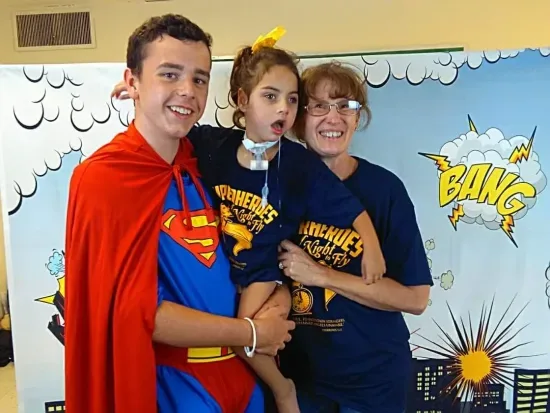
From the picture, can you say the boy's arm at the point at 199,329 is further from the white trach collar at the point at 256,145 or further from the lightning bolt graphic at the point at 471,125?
the lightning bolt graphic at the point at 471,125

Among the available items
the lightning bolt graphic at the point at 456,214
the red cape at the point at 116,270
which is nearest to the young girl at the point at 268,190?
the red cape at the point at 116,270

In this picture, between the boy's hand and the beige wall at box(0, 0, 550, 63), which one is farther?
the beige wall at box(0, 0, 550, 63)

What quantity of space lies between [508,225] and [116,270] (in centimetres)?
115

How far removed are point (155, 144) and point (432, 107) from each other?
85 centimetres

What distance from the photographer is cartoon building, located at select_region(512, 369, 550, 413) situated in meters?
1.68

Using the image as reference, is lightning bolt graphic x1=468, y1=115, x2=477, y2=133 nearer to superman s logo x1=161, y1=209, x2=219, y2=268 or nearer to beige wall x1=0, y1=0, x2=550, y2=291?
superman s logo x1=161, y1=209, x2=219, y2=268

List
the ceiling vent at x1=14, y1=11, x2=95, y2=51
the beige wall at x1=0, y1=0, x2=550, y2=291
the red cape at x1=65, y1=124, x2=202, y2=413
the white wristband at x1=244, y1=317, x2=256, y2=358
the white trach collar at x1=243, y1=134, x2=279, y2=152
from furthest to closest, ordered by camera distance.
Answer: the ceiling vent at x1=14, y1=11, x2=95, y2=51
the beige wall at x1=0, y1=0, x2=550, y2=291
the white trach collar at x1=243, y1=134, x2=279, y2=152
the white wristband at x1=244, y1=317, x2=256, y2=358
the red cape at x1=65, y1=124, x2=202, y2=413

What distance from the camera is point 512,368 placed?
5.50 ft

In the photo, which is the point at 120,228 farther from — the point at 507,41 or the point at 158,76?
the point at 507,41

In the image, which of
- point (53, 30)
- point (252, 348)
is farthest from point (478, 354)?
point (53, 30)

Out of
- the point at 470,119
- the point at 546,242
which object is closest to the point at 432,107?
the point at 470,119

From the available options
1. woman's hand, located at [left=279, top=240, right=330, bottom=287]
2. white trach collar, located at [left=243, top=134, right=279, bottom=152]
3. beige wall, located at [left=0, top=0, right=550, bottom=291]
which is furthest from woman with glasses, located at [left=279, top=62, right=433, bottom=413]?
beige wall, located at [left=0, top=0, right=550, bottom=291]

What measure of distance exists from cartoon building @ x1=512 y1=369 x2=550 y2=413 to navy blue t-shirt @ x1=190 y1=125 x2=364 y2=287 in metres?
0.86

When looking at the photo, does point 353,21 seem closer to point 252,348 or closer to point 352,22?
point 352,22
